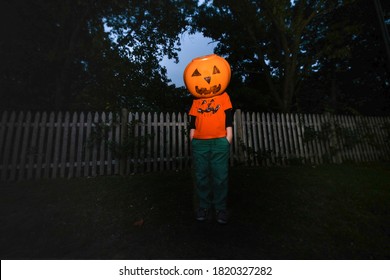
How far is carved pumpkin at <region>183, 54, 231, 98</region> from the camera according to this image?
8.87ft

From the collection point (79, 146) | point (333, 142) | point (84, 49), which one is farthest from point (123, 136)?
point (333, 142)

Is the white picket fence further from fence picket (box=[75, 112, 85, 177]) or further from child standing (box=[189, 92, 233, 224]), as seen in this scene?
child standing (box=[189, 92, 233, 224])

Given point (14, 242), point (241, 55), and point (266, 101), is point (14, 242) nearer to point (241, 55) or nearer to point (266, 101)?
point (266, 101)

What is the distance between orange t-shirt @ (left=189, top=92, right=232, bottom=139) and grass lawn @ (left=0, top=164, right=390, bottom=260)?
113cm

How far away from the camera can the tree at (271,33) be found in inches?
365

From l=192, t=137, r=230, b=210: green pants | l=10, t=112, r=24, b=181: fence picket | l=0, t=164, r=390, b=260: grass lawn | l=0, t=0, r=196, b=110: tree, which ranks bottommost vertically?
l=0, t=164, r=390, b=260: grass lawn

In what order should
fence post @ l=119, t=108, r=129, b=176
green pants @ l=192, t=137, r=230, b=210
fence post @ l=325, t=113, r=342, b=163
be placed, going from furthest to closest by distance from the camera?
fence post @ l=325, t=113, r=342, b=163 → fence post @ l=119, t=108, r=129, b=176 → green pants @ l=192, t=137, r=230, b=210

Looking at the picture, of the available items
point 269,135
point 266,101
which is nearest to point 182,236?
point 269,135

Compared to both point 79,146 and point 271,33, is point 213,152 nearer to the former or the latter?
point 79,146

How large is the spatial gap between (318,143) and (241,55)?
7.80 metres

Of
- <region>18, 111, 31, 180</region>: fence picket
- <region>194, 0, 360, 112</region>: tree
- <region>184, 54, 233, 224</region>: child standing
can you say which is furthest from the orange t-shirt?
<region>194, 0, 360, 112</region>: tree

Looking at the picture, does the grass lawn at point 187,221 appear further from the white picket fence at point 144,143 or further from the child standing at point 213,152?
the white picket fence at point 144,143

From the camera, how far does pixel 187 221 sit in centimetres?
284

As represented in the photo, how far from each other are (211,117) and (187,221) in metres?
1.36
